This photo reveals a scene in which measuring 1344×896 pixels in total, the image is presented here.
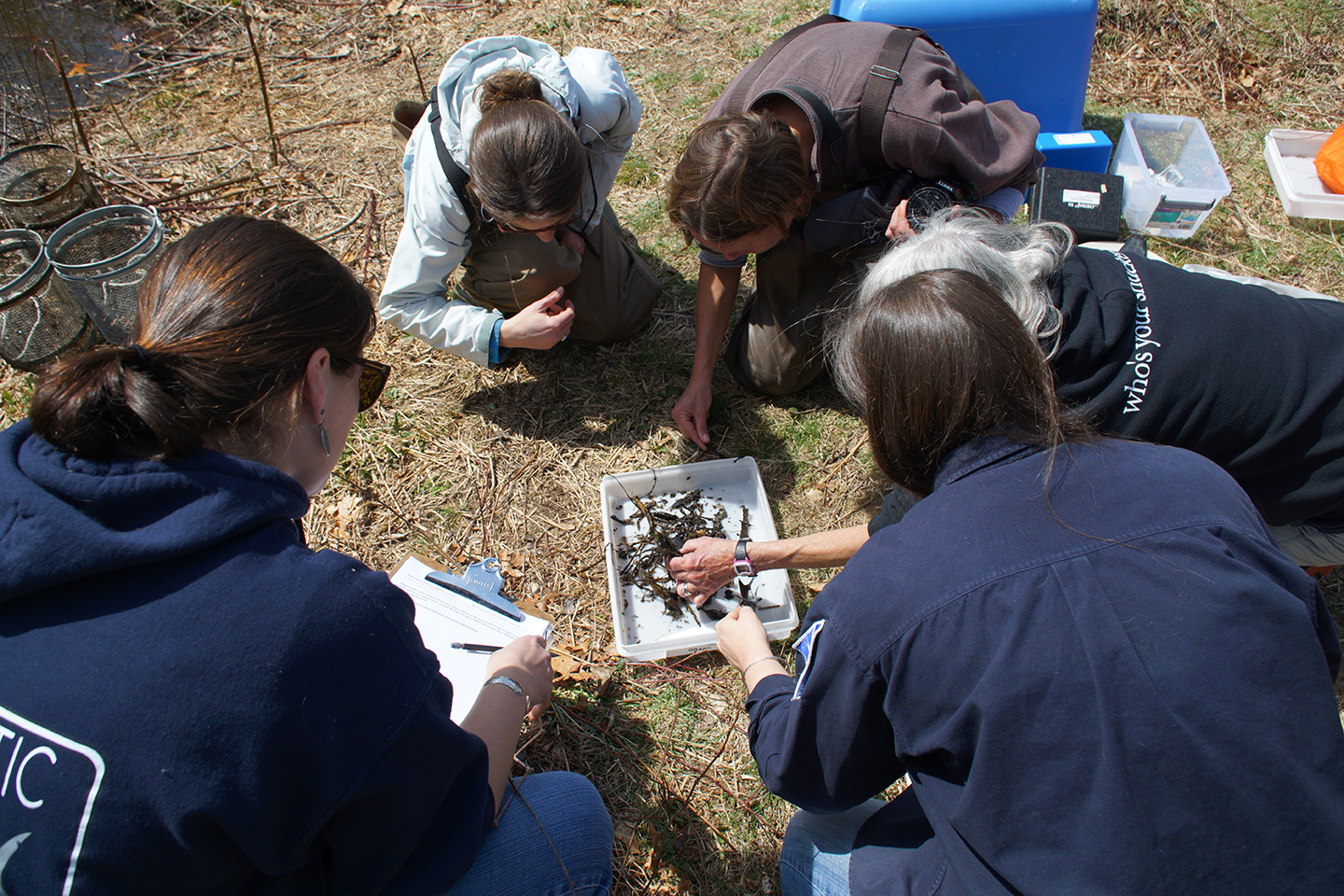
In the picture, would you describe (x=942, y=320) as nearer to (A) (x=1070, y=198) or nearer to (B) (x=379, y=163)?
(A) (x=1070, y=198)

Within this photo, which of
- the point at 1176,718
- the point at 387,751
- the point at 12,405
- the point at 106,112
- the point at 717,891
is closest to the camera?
the point at 1176,718

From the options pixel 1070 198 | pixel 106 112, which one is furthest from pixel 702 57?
pixel 106 112

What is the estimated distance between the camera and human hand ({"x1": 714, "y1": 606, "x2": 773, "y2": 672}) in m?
2.01

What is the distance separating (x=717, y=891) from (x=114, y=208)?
3749 millimetres

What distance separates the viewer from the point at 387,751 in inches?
46.9

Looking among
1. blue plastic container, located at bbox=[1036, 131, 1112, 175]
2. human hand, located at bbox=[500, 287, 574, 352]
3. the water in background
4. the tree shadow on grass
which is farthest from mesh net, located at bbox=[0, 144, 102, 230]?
blue plastic container, located at bbox=[1036, 131, 1112, 175]

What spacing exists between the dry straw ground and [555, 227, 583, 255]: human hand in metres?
0.52

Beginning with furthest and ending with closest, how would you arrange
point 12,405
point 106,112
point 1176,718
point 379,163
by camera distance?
point 106,112 → point 379,163 → point 12,405 → point 1176,718

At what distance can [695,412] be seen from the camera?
2998 mm

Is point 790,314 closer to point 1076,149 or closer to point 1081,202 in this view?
point 1081,202

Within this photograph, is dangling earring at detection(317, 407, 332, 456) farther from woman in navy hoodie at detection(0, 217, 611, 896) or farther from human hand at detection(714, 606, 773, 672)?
human hand at detection(714, 606, 773, 672)

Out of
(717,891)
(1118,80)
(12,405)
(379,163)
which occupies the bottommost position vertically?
(717,891)

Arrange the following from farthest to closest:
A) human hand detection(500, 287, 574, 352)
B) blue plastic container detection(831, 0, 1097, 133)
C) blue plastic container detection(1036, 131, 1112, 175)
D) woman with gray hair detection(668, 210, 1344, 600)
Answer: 1. blue plastic container detection(1036, 131, 1112, 175)
2. blue plastic container detection(831, 0, 1097, 133)
3. human hand detection(500, 287, 574, 352)
4. woman with gray hair detection(668, 210, 1344, 600)

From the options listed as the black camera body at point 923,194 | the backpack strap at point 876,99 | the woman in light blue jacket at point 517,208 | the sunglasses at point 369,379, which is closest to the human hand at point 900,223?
the black camera body at point 923,194
